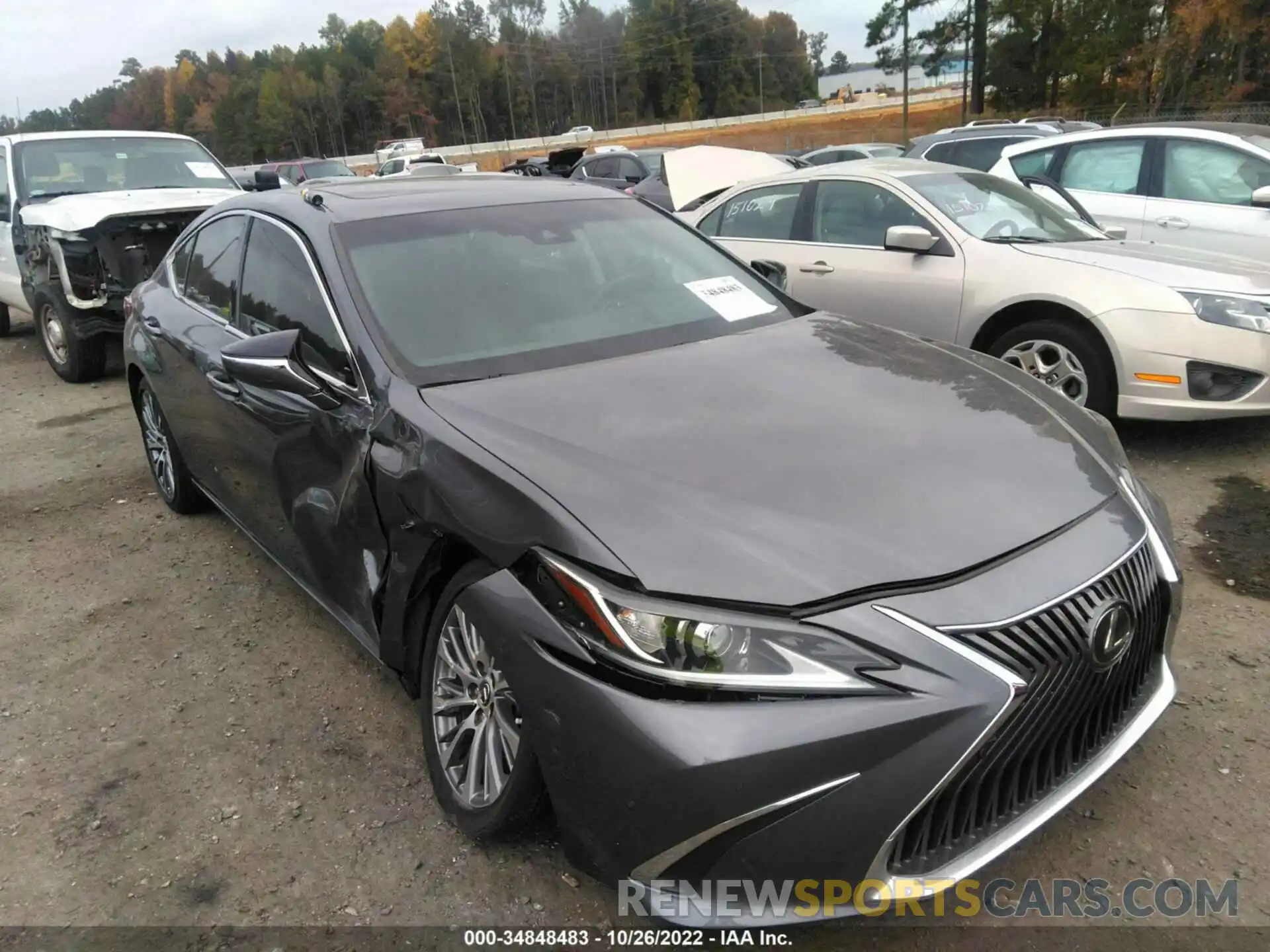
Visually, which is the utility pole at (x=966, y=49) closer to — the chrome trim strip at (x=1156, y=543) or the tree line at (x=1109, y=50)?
the tree line at (x=1109, y=50)

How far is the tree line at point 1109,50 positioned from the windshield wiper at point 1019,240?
29656 millimetres

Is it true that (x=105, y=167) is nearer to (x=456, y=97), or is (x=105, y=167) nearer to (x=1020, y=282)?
(x=1020, y=282)

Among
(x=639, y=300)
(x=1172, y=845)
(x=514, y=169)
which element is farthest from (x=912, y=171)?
(x=514, y=169)

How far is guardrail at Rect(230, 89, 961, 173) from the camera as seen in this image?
6519 centimetres

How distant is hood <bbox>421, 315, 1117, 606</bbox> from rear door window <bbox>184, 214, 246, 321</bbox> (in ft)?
5.25

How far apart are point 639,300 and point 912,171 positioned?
3.54m

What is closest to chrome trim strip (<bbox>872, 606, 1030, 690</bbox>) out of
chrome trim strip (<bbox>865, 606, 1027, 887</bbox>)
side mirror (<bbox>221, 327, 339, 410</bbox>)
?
chrome trim strip (<bbox>865, 606, 1027, 887</bbox>)

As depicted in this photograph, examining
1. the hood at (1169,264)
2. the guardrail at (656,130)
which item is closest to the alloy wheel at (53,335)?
the hood at (1169,264)

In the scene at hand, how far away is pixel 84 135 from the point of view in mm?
8531

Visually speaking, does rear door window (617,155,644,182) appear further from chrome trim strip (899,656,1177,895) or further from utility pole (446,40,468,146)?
utility pole (446,40,468,146)

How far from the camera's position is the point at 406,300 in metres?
2.90

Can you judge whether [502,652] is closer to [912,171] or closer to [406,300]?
[406,300]

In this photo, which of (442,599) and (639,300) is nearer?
(442,599)

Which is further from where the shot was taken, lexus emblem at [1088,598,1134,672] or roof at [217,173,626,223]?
roof at [217,173,626,223]
